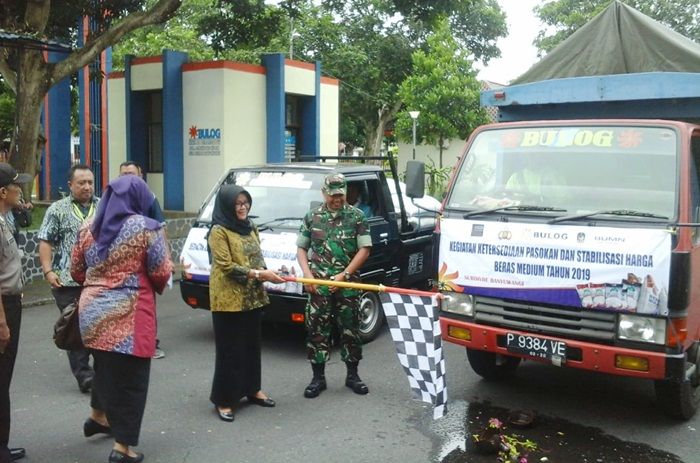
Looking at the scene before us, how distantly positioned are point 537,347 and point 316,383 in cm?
180

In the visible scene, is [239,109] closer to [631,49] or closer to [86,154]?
[86,154]

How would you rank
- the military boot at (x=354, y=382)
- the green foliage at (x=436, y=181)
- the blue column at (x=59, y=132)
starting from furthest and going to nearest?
1. the green foliage at (x=436, y=181)
2. the blue column at (x=59, y=132)
3. the military boot at (x=354, y=382)

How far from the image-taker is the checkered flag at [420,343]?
182 inches

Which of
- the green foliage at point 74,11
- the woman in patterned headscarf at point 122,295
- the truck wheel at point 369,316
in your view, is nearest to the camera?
the woman in patterned headscarf at point 122,295

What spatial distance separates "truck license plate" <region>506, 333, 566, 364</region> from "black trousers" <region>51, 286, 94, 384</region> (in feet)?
10.4

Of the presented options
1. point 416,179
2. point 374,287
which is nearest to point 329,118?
point 416,179

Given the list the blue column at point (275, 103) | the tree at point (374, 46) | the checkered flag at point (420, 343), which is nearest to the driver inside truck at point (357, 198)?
the checkered flag at point (420, 343)

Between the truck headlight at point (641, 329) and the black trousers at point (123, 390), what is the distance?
2895mm

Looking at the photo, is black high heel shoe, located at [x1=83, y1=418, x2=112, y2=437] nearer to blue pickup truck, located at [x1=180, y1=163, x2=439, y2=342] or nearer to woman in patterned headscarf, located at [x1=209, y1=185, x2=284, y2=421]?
woman in patterned headscarf, located at [x1=209, y1=185, x2=284, y2=421]

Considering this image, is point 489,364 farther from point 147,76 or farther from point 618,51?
point 147,76

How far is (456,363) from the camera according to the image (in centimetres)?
662

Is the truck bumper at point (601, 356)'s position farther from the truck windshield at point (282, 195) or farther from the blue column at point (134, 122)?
the blue column at point (134, 122)

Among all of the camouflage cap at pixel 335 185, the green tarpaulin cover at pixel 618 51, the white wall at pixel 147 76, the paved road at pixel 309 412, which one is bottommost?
the paved road at pixel 309 412

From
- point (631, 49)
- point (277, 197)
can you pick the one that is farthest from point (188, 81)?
point (631, 49)
